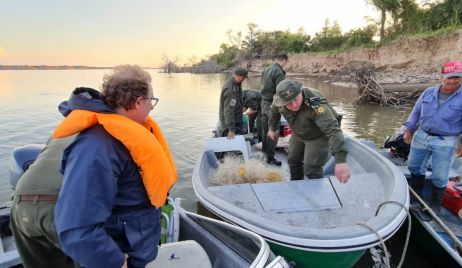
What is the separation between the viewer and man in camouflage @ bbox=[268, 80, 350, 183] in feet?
9.41

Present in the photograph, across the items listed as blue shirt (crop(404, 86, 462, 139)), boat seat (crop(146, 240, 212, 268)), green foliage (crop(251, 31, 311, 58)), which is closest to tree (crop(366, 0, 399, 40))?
green foliage (crop(251, 31, 311, 58))

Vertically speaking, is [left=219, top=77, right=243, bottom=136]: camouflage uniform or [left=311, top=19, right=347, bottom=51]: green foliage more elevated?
[left=311, top=19, right=347, bottom=51]: green foliage

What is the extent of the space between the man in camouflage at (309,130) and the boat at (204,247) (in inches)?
45.5

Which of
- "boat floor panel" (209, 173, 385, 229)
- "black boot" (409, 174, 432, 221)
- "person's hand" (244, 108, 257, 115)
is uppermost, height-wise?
"person's hand" (244, 108, 257, 115)

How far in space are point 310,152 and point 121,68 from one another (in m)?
2.52

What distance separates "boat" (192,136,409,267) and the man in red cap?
0.48 metres

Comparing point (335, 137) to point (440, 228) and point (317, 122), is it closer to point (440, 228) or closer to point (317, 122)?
point (317, 122)

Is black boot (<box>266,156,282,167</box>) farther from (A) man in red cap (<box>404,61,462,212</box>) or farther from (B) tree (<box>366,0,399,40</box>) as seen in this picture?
(B) tree (<box>366,0,399,40</box>)

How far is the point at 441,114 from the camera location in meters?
3.29

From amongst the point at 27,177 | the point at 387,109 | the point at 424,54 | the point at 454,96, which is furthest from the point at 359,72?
the point at 27,177

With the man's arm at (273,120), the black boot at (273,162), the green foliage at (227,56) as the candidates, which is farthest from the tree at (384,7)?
the green foliage at (227,56)

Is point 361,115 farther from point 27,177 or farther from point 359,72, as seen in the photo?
point 27,177

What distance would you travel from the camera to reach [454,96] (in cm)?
324

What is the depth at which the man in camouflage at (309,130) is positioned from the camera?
9.41ft
